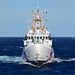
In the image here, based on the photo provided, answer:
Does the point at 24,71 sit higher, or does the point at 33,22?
the point at 33,22

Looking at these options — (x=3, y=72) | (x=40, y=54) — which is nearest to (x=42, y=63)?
(x=40, y=54)

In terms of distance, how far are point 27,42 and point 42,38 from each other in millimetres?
4534

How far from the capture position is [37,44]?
11994 cm

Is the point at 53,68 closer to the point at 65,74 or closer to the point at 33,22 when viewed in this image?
the point at 65,74

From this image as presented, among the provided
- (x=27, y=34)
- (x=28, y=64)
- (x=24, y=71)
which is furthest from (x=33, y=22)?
(x=24, y=71)

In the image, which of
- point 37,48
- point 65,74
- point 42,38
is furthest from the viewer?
point 42,38

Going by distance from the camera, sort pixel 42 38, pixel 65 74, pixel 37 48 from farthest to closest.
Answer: pixel 42 38
pixel 37 48
pixel 65 74

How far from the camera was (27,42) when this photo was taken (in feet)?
421

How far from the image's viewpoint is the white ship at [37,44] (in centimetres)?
12000

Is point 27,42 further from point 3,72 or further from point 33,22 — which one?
point 3,72

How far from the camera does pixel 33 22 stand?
133625 mm

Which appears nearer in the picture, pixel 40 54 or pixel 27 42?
pixel 40 54

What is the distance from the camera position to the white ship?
120 m

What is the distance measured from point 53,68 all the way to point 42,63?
349 centimetres
